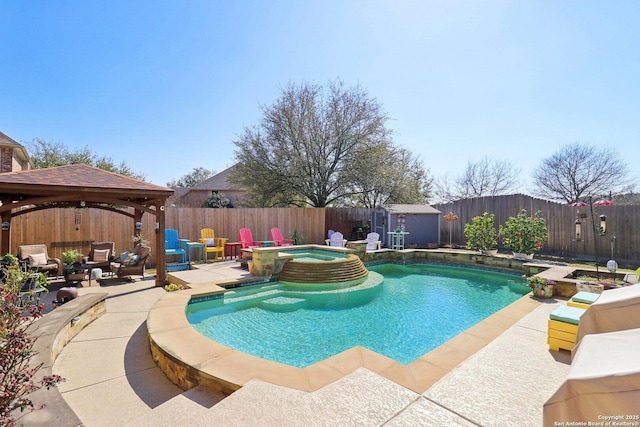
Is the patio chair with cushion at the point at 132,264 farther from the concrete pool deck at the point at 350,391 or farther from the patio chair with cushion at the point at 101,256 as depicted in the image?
the concrete pool deck at the point at 350,391

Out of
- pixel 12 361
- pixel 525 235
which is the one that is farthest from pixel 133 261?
pixel 525 235

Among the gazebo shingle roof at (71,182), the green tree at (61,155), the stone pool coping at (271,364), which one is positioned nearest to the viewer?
the stone pool coping at (271,364)

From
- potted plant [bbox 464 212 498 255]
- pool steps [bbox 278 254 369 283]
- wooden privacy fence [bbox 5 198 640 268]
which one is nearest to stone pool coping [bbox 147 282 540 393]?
pool steps [bbox 278 254 369 283]

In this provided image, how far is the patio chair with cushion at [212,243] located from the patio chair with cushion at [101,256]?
246cm

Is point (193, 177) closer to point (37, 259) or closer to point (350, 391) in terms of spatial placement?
point (37, 259)

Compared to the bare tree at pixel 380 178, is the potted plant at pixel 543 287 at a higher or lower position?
lower

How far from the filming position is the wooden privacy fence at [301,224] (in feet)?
26.1

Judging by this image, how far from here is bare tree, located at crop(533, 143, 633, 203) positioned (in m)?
18.8

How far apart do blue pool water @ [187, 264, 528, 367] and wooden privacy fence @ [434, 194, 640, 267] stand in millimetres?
4468

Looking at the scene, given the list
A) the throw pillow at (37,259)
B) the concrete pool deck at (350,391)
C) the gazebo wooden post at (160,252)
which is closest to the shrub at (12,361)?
the concrete pool deck at (350,391)

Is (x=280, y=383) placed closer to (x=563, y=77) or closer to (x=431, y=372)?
(x=431, y=372)

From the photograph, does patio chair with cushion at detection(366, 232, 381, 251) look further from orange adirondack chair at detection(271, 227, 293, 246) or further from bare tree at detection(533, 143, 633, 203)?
bare tree at detection(533, 143, 633, 203)

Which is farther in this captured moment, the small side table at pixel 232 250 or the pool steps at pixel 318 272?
the small side table at pixel 232 250

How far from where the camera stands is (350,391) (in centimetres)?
231
